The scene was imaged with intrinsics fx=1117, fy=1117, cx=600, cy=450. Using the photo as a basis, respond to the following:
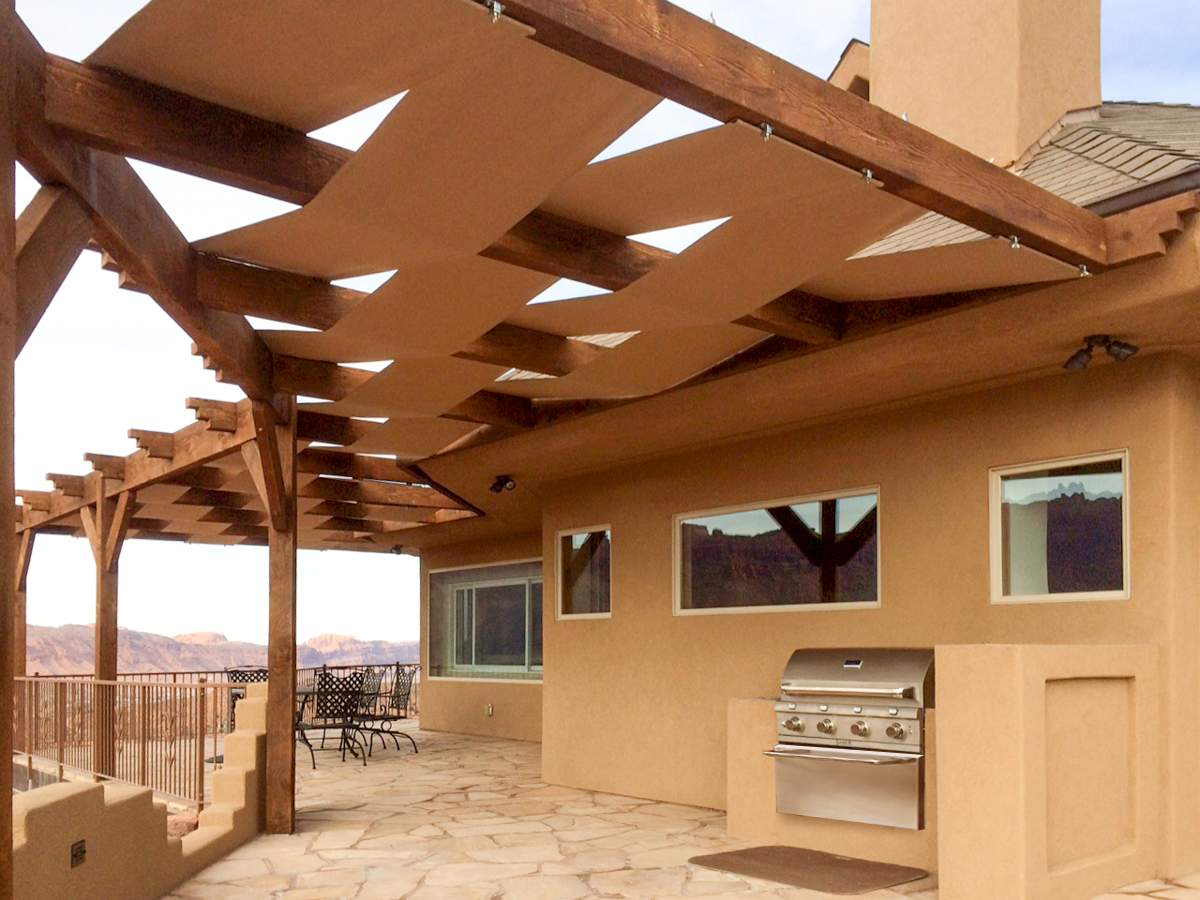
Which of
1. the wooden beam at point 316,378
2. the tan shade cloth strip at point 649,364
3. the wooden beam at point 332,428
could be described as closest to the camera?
the tan shade cloth strip at point 649,364

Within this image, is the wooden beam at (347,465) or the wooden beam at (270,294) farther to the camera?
the wooden beam at (347,465)

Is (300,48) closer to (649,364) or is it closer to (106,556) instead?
(649,364)

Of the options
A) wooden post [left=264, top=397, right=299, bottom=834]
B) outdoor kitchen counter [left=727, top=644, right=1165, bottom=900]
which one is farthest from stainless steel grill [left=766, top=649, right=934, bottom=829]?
wooden post [left=264, top=397, right=299, bottom=834]

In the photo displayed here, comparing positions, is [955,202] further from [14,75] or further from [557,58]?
[14,75]

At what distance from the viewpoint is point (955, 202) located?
4.34 m

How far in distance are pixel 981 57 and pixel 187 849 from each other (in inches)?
302

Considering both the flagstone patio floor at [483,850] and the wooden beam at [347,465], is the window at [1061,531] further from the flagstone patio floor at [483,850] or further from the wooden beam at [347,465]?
the wooden beam at [347,465]

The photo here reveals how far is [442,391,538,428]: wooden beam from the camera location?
27.0 feet

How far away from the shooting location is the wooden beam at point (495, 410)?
27.0 ft

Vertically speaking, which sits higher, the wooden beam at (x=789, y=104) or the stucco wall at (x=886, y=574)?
the wooden beam at (x=789, y=104)

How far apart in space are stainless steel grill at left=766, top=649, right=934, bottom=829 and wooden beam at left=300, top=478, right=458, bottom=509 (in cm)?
609

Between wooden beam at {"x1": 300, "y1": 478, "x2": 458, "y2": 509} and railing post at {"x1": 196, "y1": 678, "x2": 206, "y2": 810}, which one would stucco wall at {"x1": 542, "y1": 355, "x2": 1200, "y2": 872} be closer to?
wooden beam at {"x1": 300, "y1": 478, "x2": 458, "y2": 509}

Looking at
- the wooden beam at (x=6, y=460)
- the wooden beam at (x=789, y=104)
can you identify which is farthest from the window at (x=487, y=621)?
the wooden beam at (x=6, y=460)

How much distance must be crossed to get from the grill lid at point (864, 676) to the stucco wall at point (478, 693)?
279 inches
